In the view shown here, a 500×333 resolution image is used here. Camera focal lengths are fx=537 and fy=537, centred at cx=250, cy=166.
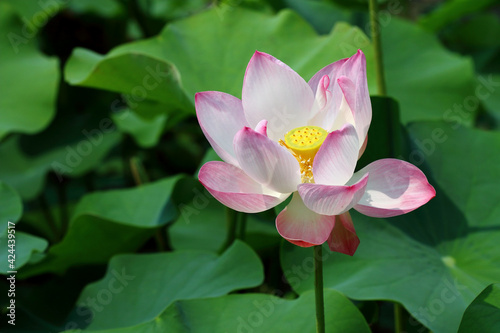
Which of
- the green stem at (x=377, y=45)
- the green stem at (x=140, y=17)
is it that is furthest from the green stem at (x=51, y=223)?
the green stem at (x=377, y=45)

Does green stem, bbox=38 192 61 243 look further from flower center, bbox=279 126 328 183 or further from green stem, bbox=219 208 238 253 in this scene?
flower center, bbox=279 126 328 183

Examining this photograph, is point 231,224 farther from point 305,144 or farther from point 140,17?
point 140,17

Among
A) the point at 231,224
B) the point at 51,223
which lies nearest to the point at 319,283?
the point at 231,224

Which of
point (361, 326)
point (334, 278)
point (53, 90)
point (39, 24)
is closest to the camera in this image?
point (361, 326)

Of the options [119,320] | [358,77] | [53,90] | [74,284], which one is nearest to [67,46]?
[53,90]

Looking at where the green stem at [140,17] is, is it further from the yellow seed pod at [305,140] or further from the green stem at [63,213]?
the yellow seed pod at [305,140]

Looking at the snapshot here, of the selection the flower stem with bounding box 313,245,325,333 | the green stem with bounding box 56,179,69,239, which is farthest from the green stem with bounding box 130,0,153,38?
the flower stem with bounding box 313,245,325,333

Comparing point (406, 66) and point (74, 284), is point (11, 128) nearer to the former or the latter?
point (74, 284)
